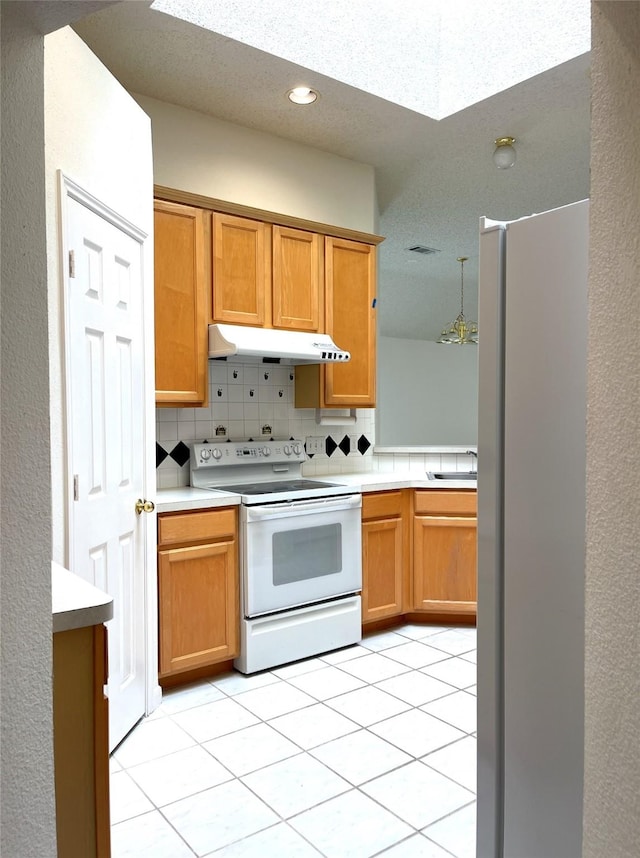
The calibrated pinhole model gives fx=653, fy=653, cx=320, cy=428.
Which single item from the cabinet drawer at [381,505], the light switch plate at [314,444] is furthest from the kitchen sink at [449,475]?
the light switch plate at [314,444]

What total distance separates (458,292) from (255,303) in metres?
4.76

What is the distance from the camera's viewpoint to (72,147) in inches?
84.4

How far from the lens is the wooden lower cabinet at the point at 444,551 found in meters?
3.83

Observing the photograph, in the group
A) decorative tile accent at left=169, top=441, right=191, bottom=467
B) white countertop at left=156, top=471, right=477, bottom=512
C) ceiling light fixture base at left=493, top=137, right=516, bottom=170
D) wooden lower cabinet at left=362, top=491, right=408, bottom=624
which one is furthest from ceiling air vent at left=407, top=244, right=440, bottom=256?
decorative tile accent at left=169, top=441, right=191, bottom=467

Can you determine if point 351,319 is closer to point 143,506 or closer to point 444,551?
point 444,551

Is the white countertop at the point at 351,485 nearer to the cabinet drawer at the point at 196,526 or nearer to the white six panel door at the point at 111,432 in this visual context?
the cabinet drawer at the point at 196,526

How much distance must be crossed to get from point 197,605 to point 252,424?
120 centimetres

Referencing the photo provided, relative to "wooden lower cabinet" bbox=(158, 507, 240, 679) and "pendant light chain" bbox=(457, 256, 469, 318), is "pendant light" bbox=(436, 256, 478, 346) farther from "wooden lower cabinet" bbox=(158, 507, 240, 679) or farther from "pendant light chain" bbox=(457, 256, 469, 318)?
"wooden lower cabinet" bbox=(158, 507, 240, 679)

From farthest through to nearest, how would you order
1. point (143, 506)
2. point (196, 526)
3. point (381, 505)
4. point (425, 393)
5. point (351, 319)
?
point (425, 393) → point (351, 319) → point (381, 505) → point (196, 526) → point (143, 506)

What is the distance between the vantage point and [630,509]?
852 millimetres

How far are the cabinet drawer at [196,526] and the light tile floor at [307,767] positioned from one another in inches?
28.1

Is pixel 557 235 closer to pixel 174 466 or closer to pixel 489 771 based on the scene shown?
pixel 489 771

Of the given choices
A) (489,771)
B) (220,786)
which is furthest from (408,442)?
(489,771)

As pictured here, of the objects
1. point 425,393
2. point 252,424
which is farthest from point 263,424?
point 425,393
